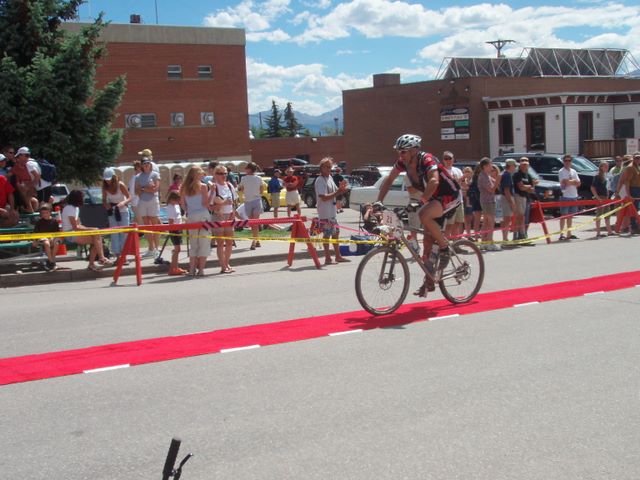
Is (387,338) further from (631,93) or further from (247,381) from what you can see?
(631,93)

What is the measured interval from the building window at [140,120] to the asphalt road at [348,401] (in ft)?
143

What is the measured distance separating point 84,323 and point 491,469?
5.84m

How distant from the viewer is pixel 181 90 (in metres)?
53.2

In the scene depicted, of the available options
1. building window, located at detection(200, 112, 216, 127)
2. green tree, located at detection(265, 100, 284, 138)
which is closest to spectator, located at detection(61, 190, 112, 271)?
building window, located at detection(200, 112, 216, 127)

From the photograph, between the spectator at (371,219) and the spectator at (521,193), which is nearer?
the spectator at (371,219)

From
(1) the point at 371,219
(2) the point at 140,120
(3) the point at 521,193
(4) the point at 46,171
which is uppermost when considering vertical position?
(2) the point at 140,120

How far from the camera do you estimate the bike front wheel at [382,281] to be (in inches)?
337

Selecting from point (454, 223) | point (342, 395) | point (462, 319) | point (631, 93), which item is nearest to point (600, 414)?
point (342, 395)

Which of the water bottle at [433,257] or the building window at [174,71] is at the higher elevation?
the building window at [174,71]

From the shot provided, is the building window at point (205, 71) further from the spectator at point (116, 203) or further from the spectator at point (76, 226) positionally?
the spectator at point (76, 226)

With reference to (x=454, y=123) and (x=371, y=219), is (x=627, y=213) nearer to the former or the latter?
(x=371, y=219)

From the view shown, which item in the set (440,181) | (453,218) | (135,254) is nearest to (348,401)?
(440,181)

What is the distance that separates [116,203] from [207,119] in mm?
41023

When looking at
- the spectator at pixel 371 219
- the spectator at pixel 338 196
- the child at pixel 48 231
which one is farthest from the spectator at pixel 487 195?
the child at pixel 48 231
